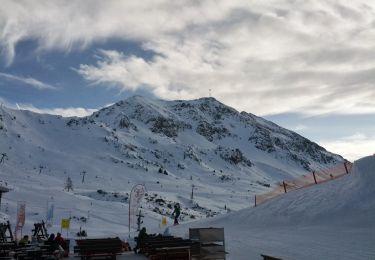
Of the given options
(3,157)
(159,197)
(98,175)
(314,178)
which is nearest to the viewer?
(314,178)

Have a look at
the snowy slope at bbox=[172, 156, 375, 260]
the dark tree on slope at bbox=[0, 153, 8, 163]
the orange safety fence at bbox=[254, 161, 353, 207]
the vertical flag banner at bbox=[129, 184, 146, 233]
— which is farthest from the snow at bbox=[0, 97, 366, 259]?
the vertical flag banner at bbox=[129, 184, 146, 233]

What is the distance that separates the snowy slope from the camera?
18.0 metres

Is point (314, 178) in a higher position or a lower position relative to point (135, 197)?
higher

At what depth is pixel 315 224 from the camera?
75.9 feet

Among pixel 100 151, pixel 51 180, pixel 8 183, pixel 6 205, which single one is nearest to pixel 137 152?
pixel 100 151

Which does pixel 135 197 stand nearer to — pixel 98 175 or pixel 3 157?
pixel 98 175

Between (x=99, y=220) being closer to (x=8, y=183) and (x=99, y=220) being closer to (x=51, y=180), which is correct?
(x=8, y=183)

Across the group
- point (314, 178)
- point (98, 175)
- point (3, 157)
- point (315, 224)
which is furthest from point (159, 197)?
point (315, 224)

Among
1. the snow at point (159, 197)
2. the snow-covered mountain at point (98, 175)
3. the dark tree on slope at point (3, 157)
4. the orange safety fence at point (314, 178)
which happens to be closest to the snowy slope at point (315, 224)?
→ the snow at point (159, 197)

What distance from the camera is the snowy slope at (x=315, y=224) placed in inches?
710

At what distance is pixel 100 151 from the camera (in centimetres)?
16912

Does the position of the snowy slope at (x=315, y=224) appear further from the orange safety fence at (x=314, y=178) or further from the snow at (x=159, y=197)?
the orange safety fence at (x=314, y=178)

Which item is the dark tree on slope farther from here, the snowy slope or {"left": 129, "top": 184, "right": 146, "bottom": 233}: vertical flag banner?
the snowy slope

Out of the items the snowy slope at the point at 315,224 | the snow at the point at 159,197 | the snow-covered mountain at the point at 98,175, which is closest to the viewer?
the snowy slope at the point at 315,224
